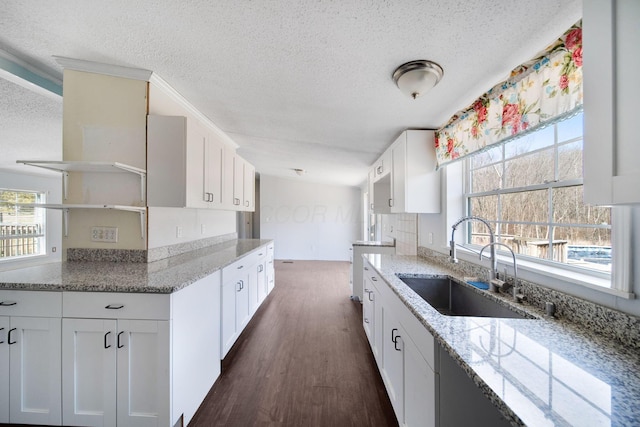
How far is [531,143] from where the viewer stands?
145cm

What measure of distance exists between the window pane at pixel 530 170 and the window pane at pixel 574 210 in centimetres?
11

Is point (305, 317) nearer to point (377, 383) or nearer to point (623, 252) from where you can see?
point (377, 383)

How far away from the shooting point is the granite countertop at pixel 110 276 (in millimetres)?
1332

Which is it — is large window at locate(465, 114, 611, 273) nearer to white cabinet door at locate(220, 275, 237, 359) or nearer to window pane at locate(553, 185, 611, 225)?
window pane at locate(553, 185, 611, 225)

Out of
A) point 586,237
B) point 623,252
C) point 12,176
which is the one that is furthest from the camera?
point 12,176

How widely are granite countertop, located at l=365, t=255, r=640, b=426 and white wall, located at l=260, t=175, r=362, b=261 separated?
19.2 feet

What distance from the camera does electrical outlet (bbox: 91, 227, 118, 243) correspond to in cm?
196

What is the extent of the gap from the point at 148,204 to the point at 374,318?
2.01m

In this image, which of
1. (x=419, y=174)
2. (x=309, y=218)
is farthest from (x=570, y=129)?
(x=309, y=218)

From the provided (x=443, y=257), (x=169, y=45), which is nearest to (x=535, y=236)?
(x=443, y=257)

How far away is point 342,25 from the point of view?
1198 millimetres

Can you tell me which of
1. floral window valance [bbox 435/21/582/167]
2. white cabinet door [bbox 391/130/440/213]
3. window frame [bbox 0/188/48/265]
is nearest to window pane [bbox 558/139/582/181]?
floral window valance [bbox 435/21/582/167]

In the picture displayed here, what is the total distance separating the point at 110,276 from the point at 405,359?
1.79 m

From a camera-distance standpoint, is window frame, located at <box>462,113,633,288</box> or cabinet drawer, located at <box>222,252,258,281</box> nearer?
window frame, located at <box>462,113,633,288</box>
